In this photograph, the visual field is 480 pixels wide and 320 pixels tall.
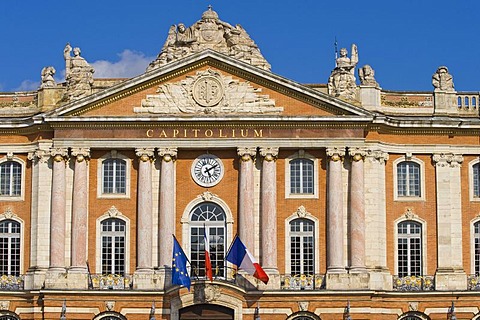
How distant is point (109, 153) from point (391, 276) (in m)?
15.2

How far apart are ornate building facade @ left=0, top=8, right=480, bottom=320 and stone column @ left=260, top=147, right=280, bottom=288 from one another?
69 mm

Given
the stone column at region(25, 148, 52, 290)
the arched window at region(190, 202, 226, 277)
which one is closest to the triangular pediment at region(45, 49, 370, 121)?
the stone column at region(25, 148, 52, 290)

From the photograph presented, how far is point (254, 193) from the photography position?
196ft

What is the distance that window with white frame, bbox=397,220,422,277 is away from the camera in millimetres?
60562

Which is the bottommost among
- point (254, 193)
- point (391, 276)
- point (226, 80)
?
point (391, 276)

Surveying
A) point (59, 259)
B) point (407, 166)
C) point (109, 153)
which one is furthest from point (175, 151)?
point (407, 166)

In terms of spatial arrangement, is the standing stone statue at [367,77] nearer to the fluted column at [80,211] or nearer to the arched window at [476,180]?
the arched window at [476,180]

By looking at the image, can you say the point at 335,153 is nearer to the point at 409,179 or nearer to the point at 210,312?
the point at 409,179

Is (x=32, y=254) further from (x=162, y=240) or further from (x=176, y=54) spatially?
(x=176, y=54)

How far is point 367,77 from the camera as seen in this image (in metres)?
61.5

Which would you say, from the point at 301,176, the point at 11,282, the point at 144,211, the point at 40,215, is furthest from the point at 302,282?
the point at 11,282

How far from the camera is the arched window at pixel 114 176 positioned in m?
60.3

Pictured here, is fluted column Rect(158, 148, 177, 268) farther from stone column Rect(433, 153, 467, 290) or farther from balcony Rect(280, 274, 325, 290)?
stone column Rect(433, 153, 467, 290)

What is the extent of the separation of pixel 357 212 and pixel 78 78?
50.7ft
